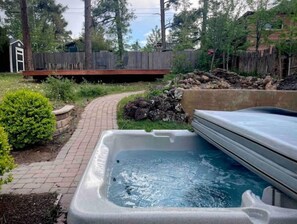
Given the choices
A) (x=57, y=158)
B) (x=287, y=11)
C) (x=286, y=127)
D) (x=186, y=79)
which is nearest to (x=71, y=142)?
(x=57, y=158)

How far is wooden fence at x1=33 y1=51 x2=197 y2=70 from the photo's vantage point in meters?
14.2

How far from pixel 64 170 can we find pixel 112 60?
12.2 m

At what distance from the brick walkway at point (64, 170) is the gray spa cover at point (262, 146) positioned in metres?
1.52

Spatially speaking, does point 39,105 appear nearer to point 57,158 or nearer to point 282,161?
point 57,158

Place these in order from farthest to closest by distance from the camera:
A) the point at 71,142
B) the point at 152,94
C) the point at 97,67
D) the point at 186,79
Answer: the point at 97,67, the point at 186,79, the point at 152,94, the point at 71,142

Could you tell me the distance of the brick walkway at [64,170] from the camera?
250 cm

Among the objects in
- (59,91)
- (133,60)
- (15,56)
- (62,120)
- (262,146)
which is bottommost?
(62,120)

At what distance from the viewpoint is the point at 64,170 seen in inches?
118

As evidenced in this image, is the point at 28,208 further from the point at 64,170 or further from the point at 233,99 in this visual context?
the point at 233,99

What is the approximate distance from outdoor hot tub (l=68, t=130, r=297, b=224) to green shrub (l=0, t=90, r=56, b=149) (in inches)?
41.3

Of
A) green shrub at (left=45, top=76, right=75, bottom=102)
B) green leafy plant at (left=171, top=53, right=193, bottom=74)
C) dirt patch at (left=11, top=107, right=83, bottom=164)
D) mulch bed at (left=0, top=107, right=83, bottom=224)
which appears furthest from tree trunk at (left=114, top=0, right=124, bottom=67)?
mulch bed at (left=0, top=107, right=83, bottom=224)

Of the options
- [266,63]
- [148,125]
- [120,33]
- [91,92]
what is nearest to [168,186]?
[148,125]

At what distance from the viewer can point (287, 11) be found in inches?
427

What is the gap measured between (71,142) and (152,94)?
2581 mm
